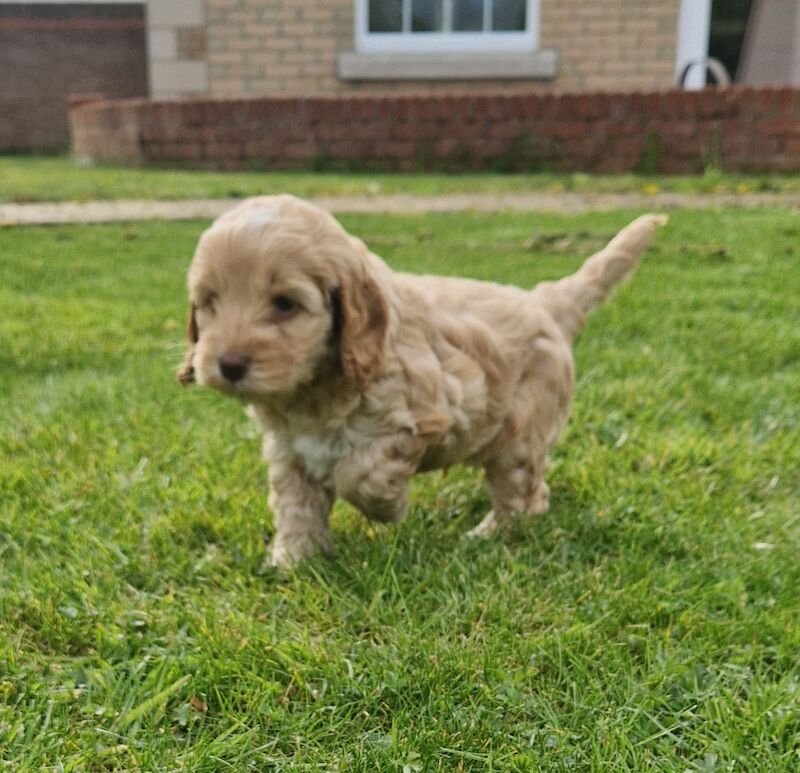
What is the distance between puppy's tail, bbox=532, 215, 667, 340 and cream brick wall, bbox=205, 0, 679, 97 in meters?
9.64

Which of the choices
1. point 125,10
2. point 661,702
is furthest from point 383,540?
point 125,10

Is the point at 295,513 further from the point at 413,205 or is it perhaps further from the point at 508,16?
the point at 508,16

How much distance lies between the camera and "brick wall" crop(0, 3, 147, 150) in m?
17.5

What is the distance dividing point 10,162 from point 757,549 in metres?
14.6

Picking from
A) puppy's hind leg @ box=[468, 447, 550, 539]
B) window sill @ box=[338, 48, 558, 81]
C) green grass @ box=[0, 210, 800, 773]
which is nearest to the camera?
green grass @ box=[0, 210, 800, 773]

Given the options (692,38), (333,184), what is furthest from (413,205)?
(692,38)

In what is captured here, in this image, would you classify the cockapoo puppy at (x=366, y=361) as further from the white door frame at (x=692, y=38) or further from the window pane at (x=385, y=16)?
the window pane at (x=385, y=16)

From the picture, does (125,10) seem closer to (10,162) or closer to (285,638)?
(10,162)

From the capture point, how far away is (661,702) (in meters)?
1.98

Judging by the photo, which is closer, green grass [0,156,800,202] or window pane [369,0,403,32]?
green grass [0,156,800,202]

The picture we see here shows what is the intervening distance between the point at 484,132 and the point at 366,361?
899cm

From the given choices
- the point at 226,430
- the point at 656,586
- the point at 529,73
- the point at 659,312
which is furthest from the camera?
the point at 529,73

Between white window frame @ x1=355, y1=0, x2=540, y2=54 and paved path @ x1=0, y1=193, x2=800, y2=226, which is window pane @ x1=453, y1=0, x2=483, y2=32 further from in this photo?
paved path @ x1=0, y1=193, x2=800, y2=226

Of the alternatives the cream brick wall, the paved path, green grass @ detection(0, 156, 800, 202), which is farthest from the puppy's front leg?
→ the cream brick wall
